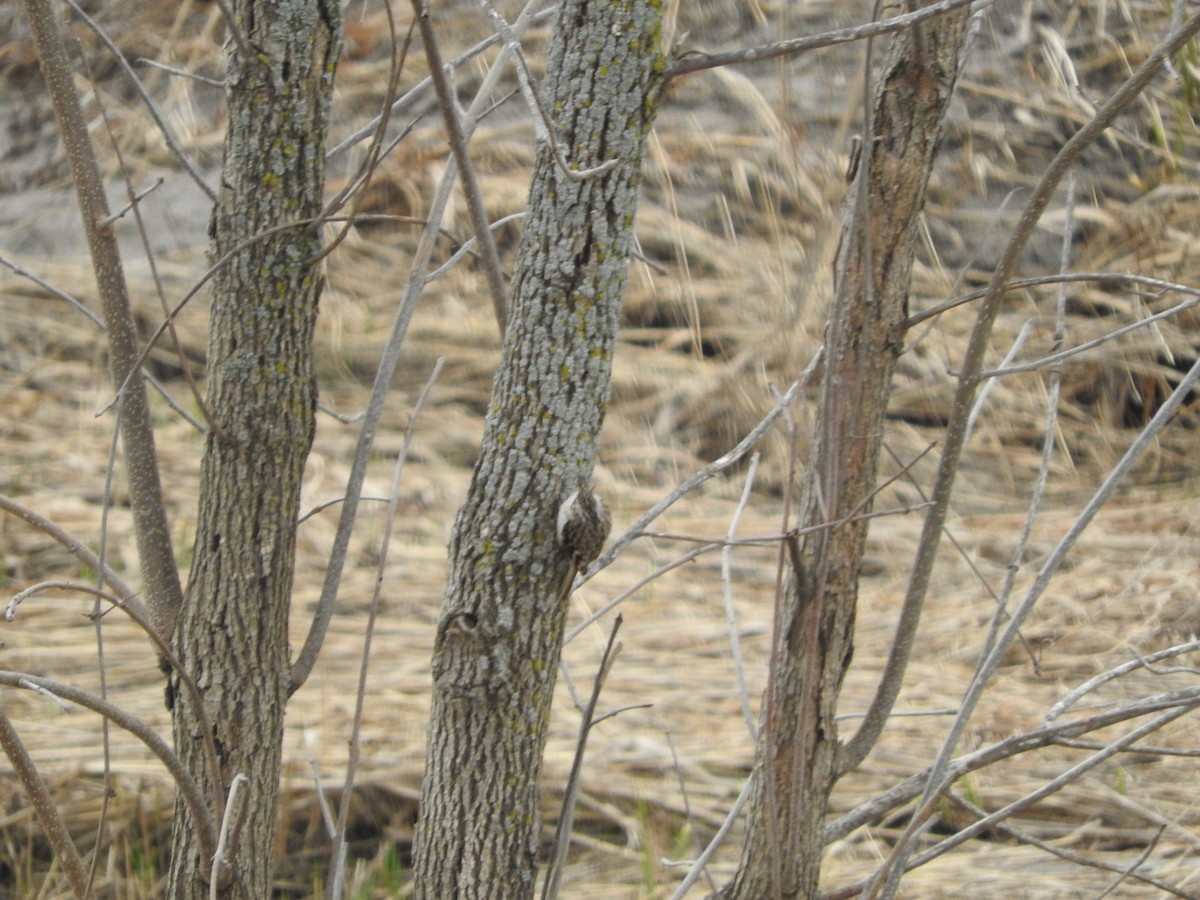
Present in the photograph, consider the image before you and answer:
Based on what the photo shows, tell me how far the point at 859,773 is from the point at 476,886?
140cm

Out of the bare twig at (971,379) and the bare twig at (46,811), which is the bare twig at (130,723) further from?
the bare twig at (971,379)

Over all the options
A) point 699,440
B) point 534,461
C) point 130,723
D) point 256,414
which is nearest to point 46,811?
point 130,723

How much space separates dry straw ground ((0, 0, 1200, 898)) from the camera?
2334 millimetres

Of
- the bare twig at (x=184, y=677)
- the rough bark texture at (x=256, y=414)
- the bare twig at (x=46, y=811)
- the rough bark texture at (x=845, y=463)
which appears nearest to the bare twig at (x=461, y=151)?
the rough bark texture at (x=256, y=414)

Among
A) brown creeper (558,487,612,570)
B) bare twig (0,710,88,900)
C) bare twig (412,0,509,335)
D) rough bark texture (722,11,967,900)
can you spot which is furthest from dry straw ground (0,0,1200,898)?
bare twig (0,710,88,900)

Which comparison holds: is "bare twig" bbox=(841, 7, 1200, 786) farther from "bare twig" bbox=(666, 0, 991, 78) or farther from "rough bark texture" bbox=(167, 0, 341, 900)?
"rough bark texture" bbox=(167, 0, 341, 900)

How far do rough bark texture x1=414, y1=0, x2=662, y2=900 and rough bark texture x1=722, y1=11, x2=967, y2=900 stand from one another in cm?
26

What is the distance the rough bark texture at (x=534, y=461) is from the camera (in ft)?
3.76

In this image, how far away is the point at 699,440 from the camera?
361cm

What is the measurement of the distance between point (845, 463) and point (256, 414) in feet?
2.13

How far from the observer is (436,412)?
3.74 metres

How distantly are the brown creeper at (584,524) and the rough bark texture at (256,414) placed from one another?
0.38 m

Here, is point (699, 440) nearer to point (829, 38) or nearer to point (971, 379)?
point (971, 379)

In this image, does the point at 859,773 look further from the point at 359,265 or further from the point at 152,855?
the point at 359,265
